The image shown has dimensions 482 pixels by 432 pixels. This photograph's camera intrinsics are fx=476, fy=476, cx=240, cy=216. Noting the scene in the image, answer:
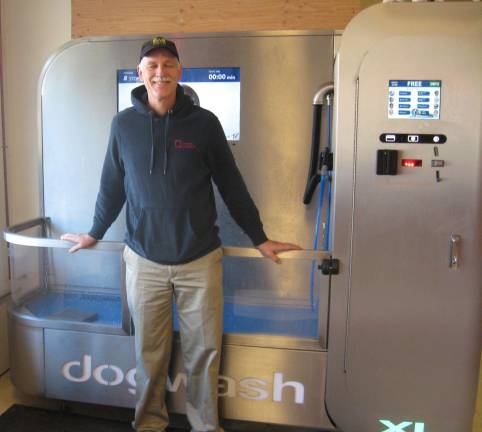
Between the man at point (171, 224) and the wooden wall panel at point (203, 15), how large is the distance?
1.09 meters

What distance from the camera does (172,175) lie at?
1857 millimetres

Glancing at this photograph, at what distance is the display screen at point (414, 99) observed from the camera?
180 centimetres

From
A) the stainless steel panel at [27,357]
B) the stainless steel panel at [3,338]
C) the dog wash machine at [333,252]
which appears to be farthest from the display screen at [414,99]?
the stainless steel panel at [3,338]

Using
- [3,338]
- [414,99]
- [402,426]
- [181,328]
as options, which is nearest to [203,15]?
[414,99]

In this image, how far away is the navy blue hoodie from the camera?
1859mm

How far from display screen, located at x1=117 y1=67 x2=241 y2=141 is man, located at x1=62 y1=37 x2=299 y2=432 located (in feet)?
2.42

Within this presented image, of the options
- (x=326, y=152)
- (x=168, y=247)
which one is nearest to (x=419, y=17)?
(x=326, y=152)

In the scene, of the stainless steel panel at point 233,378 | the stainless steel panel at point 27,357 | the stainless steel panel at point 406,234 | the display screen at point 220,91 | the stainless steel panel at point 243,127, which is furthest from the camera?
the display screen at point 220,91

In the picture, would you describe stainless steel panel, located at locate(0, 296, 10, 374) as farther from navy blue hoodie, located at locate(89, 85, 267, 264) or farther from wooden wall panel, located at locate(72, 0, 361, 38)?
wooden wall panel, located at locate(72, 0, 361, 38)

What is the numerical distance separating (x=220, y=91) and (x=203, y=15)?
56cm

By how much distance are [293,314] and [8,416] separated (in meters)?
1.51

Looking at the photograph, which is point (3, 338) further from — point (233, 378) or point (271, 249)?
point (271, 249)

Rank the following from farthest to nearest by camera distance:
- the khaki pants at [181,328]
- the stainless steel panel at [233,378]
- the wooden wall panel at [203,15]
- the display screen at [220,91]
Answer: the wooden wall panel at [203,15], the display screen at [220,91], the stainless steel panel at [233,378], the khaki pants at [181,328]

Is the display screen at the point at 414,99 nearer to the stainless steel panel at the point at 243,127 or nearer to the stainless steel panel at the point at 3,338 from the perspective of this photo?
the stainless steel panel at the point at 243,127
